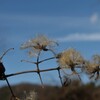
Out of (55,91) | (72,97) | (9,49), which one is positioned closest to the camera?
(9,49)

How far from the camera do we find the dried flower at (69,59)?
1.39 metres

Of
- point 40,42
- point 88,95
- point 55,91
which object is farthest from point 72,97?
point 40,42

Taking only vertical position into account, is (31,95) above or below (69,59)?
below

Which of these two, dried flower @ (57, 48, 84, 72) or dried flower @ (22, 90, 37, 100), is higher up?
dried flower @ (57, 48, 84, 72)

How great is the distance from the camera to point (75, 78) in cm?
140

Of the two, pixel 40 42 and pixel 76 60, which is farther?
pixel 40 42

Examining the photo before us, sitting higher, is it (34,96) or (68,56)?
(68,56)

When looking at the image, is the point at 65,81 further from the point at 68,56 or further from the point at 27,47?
the point at 27,47

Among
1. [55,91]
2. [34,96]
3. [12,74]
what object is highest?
[12,74]

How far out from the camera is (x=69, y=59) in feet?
4.70

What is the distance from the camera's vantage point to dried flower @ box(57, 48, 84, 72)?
54.7 inches

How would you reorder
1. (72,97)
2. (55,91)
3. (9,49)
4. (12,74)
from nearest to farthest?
(12,74), (9,49), (72,97), (55,91)

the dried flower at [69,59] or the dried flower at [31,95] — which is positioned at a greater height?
the dried flower at [69,59]

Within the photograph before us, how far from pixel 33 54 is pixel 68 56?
0.50 ft
